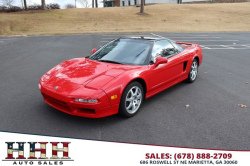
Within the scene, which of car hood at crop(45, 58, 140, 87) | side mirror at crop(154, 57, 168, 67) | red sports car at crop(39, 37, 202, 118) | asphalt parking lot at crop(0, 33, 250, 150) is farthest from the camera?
side mirror at crop(154, 57, 168, 67)

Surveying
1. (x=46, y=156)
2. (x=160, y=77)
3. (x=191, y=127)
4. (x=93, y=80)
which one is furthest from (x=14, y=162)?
(x=160, y=77)

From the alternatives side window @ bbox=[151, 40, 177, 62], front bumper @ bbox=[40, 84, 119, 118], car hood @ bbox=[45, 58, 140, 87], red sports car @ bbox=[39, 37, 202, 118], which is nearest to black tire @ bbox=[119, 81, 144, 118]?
red sports car @ bbox=[39, 37, 202, 118]

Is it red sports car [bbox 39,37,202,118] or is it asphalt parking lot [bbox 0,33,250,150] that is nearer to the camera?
asphalt parking lot [bbox 0,33,250,150]

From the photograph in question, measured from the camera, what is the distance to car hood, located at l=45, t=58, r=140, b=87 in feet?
12.8

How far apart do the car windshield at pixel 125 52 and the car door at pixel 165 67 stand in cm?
22

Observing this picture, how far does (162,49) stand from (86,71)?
187cm

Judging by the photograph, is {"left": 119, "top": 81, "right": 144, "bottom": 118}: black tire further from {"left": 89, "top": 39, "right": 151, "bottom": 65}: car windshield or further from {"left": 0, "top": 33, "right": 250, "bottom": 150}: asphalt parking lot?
{"left": 89, "top": 39, "right": 151, "bottom": 65}: car windshield

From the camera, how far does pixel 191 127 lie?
3.78m

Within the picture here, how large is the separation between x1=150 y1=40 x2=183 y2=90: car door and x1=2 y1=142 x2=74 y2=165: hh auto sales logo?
2.21 m

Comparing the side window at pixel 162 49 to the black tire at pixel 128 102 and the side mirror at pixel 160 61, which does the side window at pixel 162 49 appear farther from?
the black tire at pixel 128 102

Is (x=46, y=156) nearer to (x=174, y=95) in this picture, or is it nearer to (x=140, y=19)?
(x=174, y=95)

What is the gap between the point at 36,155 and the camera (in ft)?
9.50

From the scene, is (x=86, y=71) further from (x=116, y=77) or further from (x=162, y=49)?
(x=162, y=49)

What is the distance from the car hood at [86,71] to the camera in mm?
3916
